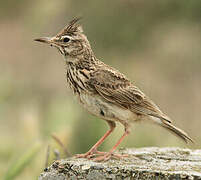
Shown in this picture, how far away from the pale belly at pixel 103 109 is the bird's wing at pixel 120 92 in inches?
A: 3.0

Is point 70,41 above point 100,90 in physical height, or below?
above

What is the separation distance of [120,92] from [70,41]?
64 cm

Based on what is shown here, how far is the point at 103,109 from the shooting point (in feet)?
17.7

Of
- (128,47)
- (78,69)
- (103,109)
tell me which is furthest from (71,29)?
(128,47)

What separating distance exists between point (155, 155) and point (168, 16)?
5994 millimetres

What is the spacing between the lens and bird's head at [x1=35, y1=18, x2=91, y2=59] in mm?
5746

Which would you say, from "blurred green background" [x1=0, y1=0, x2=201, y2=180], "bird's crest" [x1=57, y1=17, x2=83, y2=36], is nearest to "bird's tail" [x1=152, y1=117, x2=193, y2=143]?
"bird's crest" [x1=57, y1=17, x2=83, y2=36]

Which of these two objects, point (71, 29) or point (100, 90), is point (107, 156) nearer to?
point (100, 90)

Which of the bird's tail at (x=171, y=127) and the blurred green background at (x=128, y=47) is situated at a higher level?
the blurred green background at (x=128, y=47)

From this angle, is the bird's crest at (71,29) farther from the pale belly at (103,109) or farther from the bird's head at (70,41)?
the pale belly at (103,109)

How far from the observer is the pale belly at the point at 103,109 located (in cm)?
537

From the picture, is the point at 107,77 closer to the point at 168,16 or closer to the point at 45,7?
the point at 45,7

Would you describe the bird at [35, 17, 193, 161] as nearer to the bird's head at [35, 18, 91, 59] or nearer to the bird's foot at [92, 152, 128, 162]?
the bird's head at [35, 18, 91, 59]

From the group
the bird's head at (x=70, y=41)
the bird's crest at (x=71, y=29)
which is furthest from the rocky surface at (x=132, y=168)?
the bird's crest at (x=71, y=29)
